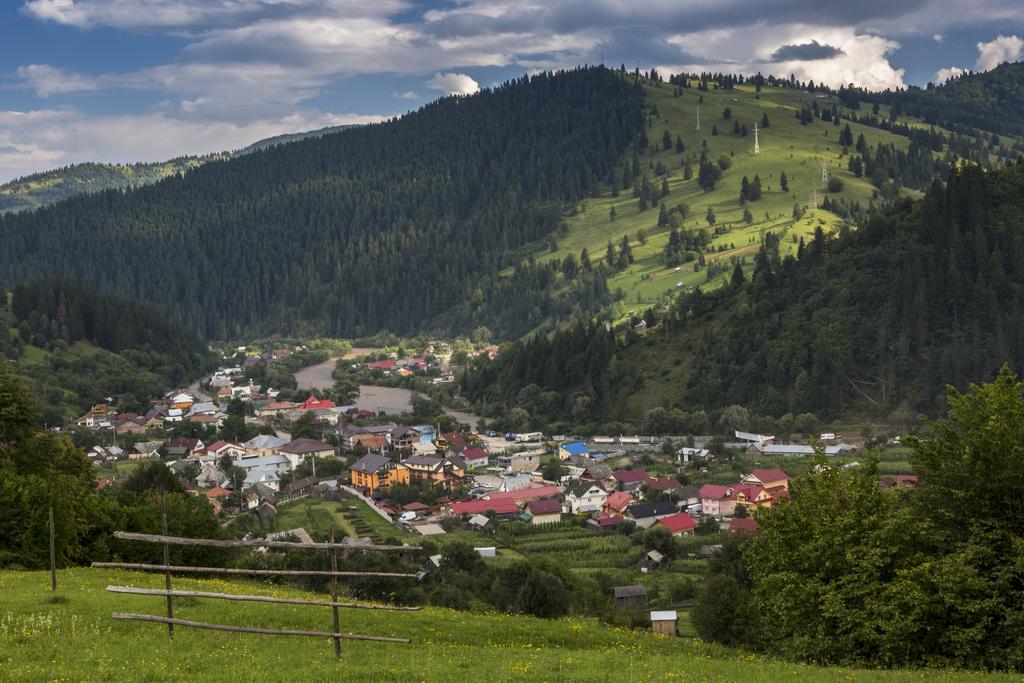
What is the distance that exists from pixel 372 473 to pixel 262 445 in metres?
22.1

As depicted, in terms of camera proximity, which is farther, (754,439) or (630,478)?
(754,439)

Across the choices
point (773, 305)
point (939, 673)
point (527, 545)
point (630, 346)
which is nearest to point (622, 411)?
point (630, 346)

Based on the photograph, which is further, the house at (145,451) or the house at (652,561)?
the house at (145,451)

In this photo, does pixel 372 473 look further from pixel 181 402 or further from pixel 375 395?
pixel 375 395

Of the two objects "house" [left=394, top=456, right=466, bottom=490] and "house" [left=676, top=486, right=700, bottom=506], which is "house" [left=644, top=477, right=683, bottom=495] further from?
"house" [left=394, top=456, right=466, bottom=490]

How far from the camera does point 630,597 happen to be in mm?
54938

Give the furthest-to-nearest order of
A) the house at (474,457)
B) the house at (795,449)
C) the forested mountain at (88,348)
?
the forested mountain at (88,348)
the house at (474,457)
the house at (795,449)

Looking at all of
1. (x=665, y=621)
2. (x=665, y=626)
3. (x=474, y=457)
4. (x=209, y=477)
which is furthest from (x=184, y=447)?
(x=665, y=626)

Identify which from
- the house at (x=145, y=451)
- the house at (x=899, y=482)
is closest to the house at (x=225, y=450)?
the house at (x=145, y=451)

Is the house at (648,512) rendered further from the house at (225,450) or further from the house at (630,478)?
the house at (225,450)

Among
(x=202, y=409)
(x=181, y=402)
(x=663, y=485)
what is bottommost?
(x=663, y=485)

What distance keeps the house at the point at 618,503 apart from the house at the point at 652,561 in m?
11.7

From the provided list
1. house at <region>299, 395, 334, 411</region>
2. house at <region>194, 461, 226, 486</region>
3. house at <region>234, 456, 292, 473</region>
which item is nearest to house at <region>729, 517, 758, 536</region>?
house at <region>234, 456, 292, 473</region>

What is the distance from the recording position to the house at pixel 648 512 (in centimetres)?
7644
